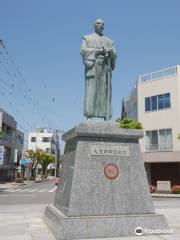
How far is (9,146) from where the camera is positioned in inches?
2235

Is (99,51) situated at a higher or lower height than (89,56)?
higher

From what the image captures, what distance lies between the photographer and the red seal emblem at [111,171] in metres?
8.45

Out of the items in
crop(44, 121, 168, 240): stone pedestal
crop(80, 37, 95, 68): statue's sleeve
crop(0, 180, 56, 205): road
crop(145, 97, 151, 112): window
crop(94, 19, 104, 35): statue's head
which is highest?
crop(145, 97, 151, 112): window

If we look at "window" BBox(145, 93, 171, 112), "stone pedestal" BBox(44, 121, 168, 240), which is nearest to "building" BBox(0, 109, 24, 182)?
"window" BBox(145, 93, 171, 112)

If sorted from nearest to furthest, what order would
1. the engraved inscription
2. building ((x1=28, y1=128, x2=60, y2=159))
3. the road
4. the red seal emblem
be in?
the red seal emblem, the engraved inscription, the road, building ((x1=28, y1=128, x2=60, y2=159))

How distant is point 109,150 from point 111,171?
53 centimetres

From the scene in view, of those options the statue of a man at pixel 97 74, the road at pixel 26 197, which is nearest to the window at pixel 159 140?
the road at pixel 26 197

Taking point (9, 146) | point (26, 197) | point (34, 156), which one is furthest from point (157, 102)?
point (34, 156)

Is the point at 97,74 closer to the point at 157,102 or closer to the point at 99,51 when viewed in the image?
the point at 99,51

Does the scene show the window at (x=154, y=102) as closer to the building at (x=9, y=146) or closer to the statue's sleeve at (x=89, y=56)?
the building at (x=9, y=146)

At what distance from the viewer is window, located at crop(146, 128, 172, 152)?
34.6 meters

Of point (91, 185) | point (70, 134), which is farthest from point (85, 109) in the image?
point (91, 185)

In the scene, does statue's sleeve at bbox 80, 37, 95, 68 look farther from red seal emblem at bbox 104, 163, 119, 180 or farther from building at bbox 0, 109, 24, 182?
building at bbox 0, 109, 24, 182

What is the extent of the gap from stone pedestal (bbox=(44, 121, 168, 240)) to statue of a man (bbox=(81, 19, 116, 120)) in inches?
28.0
